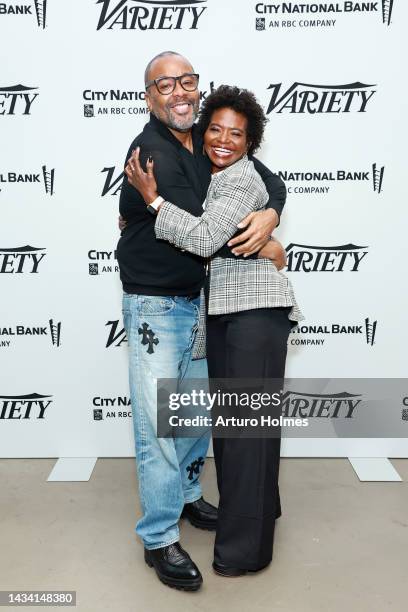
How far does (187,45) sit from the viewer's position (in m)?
2.90

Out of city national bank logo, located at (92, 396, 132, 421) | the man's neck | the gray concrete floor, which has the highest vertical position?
the man's neck

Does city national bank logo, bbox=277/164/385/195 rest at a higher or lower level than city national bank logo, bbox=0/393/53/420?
higher

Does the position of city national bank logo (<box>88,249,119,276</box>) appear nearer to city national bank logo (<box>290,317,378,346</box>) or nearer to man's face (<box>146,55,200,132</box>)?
city national bank logo (<box>290,317,378,346</box>)

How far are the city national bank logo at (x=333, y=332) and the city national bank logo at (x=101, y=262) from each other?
922mm

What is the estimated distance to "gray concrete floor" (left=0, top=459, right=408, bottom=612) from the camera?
219 cm

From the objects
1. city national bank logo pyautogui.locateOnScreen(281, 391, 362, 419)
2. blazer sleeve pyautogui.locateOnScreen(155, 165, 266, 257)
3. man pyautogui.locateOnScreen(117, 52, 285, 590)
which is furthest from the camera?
city national bank logo pyautogui.locateOnScreen(281, 391, 362, 419)

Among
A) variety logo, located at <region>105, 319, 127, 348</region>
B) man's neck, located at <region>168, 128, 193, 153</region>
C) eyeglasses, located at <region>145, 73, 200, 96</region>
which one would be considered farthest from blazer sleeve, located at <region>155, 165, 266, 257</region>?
variety logo, located at <region>105, 319, 127, 348</region>

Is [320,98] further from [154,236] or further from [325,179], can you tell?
[154,236]

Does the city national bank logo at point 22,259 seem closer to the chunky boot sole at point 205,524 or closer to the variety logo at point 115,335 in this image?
the variety logo at point 115,335

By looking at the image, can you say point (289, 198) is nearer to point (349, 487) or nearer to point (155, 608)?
point (349, 487)

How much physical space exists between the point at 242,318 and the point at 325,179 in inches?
44.8

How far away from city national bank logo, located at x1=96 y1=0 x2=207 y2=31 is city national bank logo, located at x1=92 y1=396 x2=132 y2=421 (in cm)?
171

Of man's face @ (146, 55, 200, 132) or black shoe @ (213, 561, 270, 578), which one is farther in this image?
black shoe @ (213, 561, 270, 578)

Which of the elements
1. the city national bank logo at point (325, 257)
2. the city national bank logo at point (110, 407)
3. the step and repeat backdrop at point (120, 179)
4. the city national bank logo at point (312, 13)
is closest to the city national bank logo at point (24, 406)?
the step and repeat backdrop at point (120, 179)
